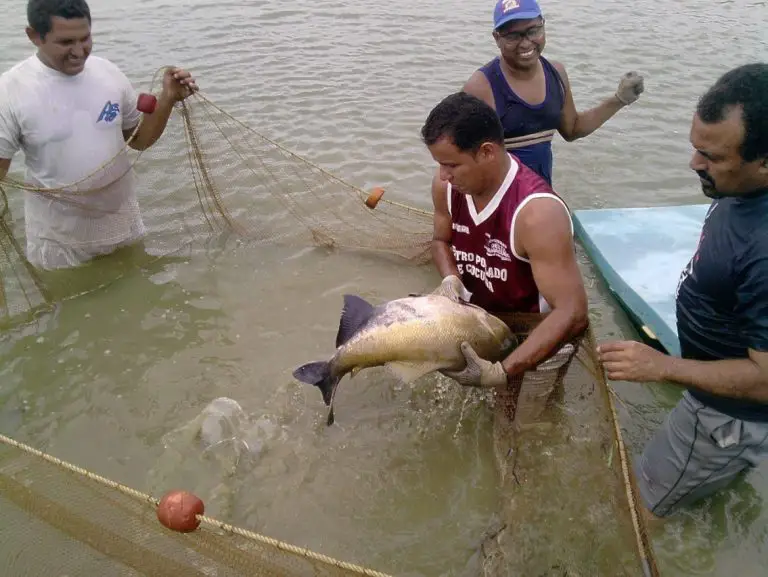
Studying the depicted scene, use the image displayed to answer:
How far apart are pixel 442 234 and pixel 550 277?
1080 millimetres

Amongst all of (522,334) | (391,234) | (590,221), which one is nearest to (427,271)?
(391,234)

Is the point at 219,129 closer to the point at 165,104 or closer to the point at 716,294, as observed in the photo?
the point at 165,104

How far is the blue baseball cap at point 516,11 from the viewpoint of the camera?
4.16m

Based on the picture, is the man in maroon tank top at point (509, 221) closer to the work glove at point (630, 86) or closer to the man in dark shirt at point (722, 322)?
the man in dark shirt at point (722, 322)

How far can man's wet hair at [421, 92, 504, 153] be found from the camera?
3010mm

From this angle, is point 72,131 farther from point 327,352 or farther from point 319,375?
point 319,375

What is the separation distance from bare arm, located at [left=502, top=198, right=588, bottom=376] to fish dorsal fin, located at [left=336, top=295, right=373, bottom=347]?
0.83 meters

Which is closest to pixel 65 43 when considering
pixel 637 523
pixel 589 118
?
pixel 589 118

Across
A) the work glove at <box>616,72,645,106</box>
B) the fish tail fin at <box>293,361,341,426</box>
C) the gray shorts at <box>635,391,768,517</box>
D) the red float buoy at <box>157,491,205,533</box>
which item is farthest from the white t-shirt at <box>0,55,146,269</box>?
the gray shorts at <box>635,391,768,517</box>

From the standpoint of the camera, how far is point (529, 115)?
436 centimetres

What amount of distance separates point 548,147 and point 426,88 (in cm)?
527

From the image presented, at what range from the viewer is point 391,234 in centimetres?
591

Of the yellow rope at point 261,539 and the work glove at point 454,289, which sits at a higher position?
the work glove at point 454,289

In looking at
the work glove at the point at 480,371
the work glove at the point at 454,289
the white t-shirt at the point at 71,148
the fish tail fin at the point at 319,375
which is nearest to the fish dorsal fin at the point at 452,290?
the work glove at the point at 454,289
